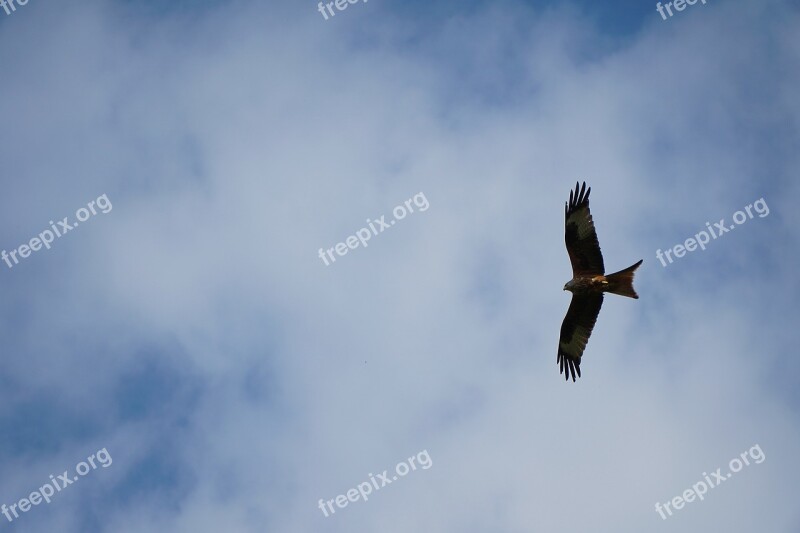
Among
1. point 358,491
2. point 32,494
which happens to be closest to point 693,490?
point 358,491

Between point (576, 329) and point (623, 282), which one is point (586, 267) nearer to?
point (623, 282)

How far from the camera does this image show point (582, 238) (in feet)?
55.1

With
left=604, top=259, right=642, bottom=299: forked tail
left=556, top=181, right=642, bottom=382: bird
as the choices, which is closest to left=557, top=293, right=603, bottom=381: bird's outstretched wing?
left=556, top=181, right=642, bottom=382: bird

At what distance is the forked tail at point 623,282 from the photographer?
16.2 metres

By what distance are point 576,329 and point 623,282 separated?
98.7 inches

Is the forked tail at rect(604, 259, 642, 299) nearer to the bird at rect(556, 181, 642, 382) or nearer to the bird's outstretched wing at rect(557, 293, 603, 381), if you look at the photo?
the bird at rect(556, 181, 642, 382)

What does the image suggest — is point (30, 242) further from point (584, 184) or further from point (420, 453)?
point (584, 184)

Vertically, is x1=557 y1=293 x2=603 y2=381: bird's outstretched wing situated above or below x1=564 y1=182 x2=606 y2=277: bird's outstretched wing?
below

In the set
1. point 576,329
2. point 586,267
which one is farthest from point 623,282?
point 576,329

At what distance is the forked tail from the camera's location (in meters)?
16.2

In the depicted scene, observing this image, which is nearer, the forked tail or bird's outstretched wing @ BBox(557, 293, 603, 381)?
the forked tail

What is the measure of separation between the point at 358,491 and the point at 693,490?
11.2m

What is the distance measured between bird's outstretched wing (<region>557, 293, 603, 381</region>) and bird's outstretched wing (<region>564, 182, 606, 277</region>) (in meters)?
0.86

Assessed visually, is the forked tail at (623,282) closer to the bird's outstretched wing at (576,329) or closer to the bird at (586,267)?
the bird at (586,267)
